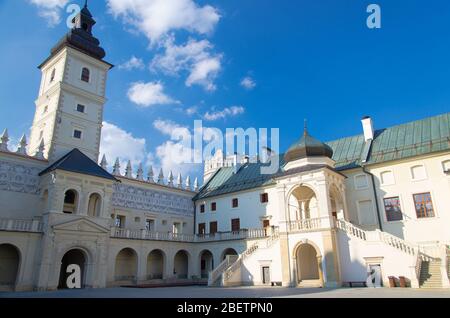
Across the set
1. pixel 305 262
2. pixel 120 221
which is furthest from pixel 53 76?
pixel 305 262

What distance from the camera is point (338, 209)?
24.4 metres

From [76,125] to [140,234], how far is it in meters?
11.3

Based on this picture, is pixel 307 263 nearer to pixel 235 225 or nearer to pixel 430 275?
pixel 430 275

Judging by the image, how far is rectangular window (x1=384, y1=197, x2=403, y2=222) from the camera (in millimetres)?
22978

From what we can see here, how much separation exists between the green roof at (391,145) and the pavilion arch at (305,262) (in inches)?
286

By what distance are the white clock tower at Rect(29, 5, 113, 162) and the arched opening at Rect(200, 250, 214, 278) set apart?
14.1 metres

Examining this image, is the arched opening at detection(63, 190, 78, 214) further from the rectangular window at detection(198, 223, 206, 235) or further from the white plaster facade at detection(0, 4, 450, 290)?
the rectangular window at detection(198, 223, 206, 235)

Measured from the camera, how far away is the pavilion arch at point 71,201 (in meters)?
25.1

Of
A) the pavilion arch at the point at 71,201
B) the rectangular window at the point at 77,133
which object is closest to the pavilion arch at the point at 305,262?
the pavilion arch at the point at 71,201

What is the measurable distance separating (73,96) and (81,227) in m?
12.4

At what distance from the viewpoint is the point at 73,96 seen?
29969mm

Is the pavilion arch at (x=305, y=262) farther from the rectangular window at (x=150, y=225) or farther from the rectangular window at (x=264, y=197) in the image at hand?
the rectangular window at (x=150, y=225)
